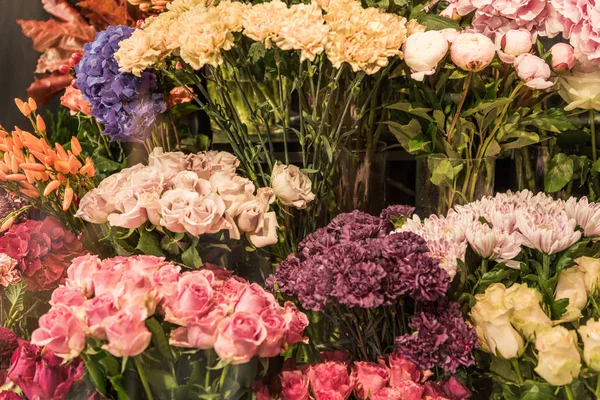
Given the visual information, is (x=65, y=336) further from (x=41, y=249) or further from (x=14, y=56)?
(x=14, y=56)

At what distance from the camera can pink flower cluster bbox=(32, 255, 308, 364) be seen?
693 millimetres

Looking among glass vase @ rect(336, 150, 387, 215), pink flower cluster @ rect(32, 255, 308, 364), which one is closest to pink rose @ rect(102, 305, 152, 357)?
pink flower cluster @ rect(32, 255, 308, 364)

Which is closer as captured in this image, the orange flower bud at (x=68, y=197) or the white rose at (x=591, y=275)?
the white rose at (x=591, y=275)

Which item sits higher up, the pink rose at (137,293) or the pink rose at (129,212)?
the pink rose at (129,212)

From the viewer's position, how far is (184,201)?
0.83 meters

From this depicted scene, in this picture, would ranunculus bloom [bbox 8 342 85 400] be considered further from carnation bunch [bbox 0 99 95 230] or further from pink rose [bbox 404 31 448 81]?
pink rose [bbox 404 31 448 81]

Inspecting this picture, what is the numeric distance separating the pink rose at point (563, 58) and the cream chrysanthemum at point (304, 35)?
334 millimetres

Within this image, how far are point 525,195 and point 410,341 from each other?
0.31 metres

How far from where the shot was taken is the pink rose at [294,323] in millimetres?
771

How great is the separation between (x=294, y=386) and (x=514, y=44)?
0.53 m

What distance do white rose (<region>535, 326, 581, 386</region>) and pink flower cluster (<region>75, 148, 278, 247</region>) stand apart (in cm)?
35

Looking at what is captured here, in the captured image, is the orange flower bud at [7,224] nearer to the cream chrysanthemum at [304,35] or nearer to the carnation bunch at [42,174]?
the carnation bunch at [42,174]

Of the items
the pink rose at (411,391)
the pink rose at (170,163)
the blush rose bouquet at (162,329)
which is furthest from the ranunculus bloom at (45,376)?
the pink rose at (411,391)

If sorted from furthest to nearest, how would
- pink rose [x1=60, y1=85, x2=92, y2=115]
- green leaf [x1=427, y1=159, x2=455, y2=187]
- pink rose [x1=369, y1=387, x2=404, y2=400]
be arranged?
pink rose [x1=60, y1=85, x2=92, y2=115], green leaf [x1=427, y1=159, x2=455, y2=187], pink rose [x1=369, y1=387, x2=404, y2=400]
